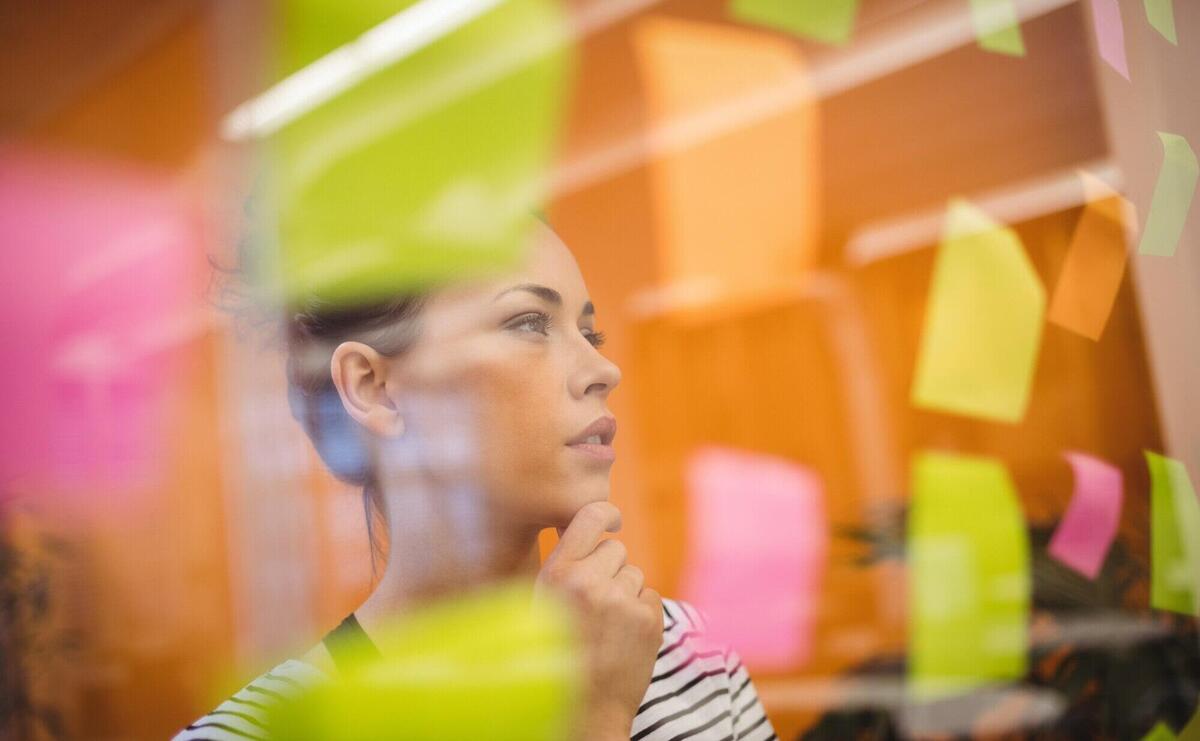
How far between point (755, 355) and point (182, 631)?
4.01ft

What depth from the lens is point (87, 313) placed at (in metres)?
0.65


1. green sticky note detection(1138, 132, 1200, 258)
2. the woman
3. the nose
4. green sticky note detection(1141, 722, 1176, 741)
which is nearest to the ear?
the woman

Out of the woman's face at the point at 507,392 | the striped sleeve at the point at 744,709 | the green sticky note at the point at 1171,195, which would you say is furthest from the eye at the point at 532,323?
the green sticky note at the point at 1171,195

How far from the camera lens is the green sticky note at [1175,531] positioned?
1.02m

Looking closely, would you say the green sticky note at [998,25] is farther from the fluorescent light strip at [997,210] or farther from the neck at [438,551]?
the neck at [438,551]

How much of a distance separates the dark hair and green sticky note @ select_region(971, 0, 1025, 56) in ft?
3.11

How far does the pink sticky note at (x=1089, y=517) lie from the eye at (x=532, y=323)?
3.18 feet

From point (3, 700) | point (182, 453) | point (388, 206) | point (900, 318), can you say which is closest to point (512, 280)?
point (388, 206)

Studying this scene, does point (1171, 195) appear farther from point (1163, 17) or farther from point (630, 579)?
point (630, 579)

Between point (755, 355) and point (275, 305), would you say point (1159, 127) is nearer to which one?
point (755, 355)

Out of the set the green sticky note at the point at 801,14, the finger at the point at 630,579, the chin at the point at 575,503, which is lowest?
the finger at the point at 630,579

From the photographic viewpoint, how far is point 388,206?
0.65 meters

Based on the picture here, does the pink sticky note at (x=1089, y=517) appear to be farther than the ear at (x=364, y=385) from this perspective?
Yes

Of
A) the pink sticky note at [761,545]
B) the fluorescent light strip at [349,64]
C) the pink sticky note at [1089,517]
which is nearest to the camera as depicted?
the fluorescent light strip at [349,64]
